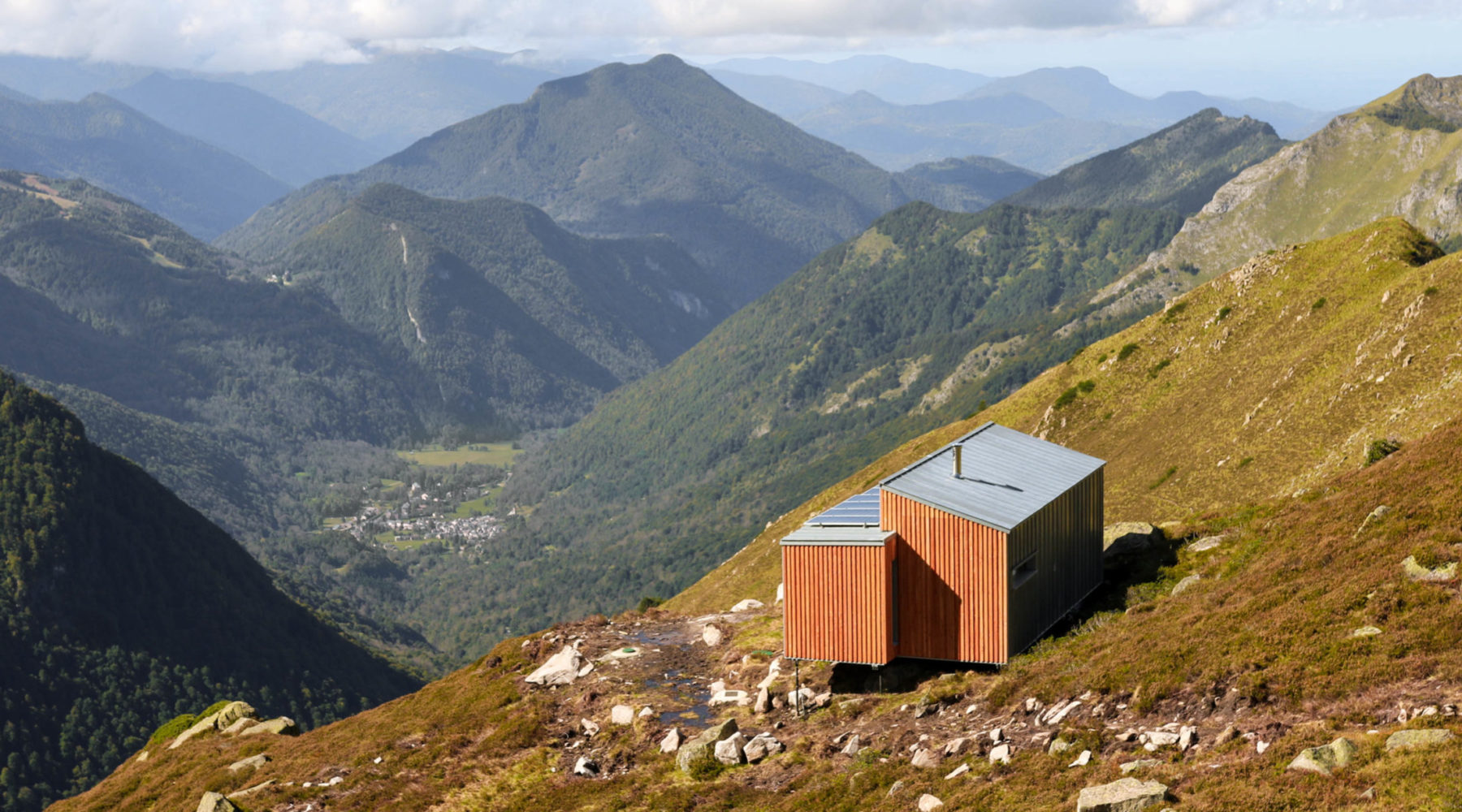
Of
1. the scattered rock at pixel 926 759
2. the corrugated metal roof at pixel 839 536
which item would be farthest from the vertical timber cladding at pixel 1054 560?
the scattered rock at pixel 926 759

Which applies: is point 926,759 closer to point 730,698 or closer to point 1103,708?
point 1103,708

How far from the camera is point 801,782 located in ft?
115

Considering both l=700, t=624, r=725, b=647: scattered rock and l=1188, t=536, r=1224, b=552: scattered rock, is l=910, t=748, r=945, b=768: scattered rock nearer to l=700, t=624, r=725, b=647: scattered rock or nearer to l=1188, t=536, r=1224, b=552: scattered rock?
l=1188, t=536, r=1224, b=552: scattered rock

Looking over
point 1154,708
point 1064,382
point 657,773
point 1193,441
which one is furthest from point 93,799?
point 1064,382

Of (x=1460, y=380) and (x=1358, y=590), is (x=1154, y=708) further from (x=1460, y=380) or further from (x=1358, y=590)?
(x=1460, y=380)

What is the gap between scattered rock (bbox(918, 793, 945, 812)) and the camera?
29625 millimetres

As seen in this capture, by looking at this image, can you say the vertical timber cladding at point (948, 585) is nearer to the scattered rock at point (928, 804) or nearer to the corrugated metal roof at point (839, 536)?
the corrugated metal roof at point (839, 536)

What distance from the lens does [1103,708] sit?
3241 centimetres

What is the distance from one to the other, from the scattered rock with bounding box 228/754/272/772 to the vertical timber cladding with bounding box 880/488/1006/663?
31.4 meters

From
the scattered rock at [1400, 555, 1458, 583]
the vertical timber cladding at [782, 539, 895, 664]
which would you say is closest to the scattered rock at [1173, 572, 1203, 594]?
the scattered rock at [1400, 555, 1458, 583]

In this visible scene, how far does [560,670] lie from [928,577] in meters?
19.3

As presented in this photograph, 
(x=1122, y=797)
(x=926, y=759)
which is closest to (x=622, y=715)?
(x=926, y=759)

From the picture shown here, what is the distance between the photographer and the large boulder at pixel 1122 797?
25.2 m

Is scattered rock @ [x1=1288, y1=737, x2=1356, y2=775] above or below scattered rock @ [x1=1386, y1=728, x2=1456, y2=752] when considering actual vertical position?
below
